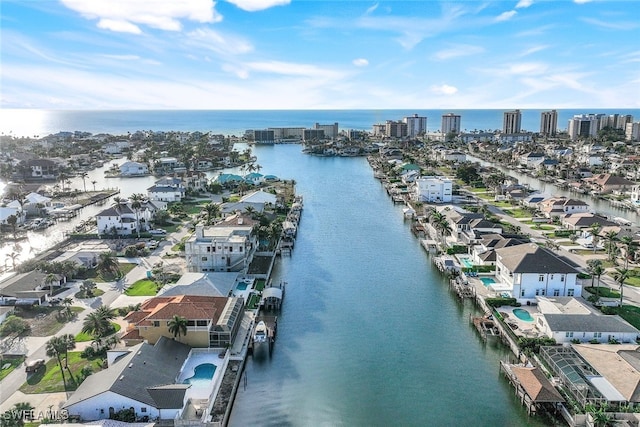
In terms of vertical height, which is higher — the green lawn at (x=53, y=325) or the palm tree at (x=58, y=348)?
the palm tree at (x=58, y=348)

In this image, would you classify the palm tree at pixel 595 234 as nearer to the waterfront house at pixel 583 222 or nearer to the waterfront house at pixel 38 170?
the waterfront house at pixel 583 222

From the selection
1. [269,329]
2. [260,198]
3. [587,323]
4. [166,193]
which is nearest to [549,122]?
[260,198]

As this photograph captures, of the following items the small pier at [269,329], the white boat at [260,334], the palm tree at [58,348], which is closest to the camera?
the palm tree at [58,348]

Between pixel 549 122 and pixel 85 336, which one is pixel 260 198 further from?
pixel 549 122

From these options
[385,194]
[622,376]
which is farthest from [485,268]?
[385,194]

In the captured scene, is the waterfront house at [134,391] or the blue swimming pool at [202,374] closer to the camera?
the waterfront house at [134,391]

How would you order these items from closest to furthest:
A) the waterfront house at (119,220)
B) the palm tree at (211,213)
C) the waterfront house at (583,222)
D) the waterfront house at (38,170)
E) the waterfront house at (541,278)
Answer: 1. the waterfront house at (541,278)
2. the waterfront house at (119,220)
3. the waterfront house at (583,222)
4. the palm tree at (211,213)
5. the waterfront house at (38,170)

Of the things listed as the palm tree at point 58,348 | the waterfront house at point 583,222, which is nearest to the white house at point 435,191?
the waterfront house at point 583,222

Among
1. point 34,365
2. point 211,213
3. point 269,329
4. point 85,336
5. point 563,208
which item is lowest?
point 269,329
